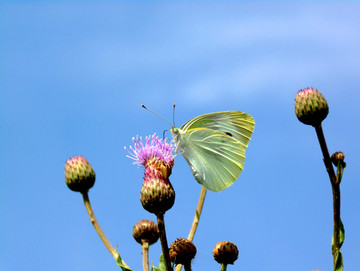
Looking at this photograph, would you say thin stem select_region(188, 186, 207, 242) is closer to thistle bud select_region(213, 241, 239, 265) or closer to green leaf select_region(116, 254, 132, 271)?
thistle bud select_region(213, 241, 239, 265)

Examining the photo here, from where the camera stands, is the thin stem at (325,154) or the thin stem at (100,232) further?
the thin stem at (325,154)

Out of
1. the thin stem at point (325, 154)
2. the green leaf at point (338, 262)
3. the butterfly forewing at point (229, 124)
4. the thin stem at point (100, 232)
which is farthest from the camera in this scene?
the butterfly forewing at point (229, 124)

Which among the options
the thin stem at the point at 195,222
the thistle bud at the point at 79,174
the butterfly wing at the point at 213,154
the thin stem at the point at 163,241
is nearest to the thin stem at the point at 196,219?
the thin stem at the point at 195,222

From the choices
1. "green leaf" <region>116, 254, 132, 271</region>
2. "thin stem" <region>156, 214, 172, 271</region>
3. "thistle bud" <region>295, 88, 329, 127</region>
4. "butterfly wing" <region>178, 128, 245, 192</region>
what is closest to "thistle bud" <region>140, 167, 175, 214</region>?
"thin stem" <region>156, 214, 172, 271</region>

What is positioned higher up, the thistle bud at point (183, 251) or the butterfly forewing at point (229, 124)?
the butterfly forewing at point (229, 124)

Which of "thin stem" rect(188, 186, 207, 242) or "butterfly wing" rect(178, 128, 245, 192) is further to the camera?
"butterfly wing" rect(178, 128, 245, 192)

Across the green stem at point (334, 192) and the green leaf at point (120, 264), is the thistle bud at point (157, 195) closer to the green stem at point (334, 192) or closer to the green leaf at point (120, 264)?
the green leaf at point (120, 264)

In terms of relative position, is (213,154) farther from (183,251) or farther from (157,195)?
(157,195)

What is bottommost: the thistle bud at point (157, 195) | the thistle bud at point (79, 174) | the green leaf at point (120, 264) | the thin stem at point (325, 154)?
the green leaf at point (120, 264)
